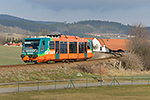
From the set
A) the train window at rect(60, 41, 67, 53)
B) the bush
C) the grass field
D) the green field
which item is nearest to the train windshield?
the train window at rect(60, 41, 67, 53)

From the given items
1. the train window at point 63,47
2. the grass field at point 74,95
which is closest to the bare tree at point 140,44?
the train window at point 63,47

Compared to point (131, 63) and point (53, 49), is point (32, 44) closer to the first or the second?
point (53, 49)

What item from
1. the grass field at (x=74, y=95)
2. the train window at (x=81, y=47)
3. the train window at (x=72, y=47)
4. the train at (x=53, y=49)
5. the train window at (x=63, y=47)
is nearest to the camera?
the grass field at (x=74, y=95)

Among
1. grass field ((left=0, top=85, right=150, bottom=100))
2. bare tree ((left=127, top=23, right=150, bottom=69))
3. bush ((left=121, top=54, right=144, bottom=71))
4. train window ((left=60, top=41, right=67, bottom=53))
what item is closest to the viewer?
grass field ((left=0, top=85, right=150, bottom=100))

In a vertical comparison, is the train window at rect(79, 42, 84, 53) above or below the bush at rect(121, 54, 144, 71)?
above

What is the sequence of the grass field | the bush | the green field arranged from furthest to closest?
the bush < the green field < the grass field

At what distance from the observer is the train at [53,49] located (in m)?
35.1

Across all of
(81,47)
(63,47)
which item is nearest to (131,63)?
(81,47)

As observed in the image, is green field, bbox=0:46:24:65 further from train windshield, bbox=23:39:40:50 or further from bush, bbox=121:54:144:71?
bush, bbox=121:54:144:71

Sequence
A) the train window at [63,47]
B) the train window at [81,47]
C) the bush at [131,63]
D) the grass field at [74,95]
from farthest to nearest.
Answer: the bush at [131,63] → the train window at [81,47] → the train window at [63,47] → the grass field at [74,95]

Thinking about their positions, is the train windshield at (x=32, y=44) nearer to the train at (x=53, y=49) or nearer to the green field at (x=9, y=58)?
the train at (x=53, y=49)

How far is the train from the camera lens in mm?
35094

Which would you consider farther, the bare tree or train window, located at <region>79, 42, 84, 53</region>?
the bare tree

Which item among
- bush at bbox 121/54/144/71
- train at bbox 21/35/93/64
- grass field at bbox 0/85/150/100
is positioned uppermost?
train at bbox 21/35/93/64
